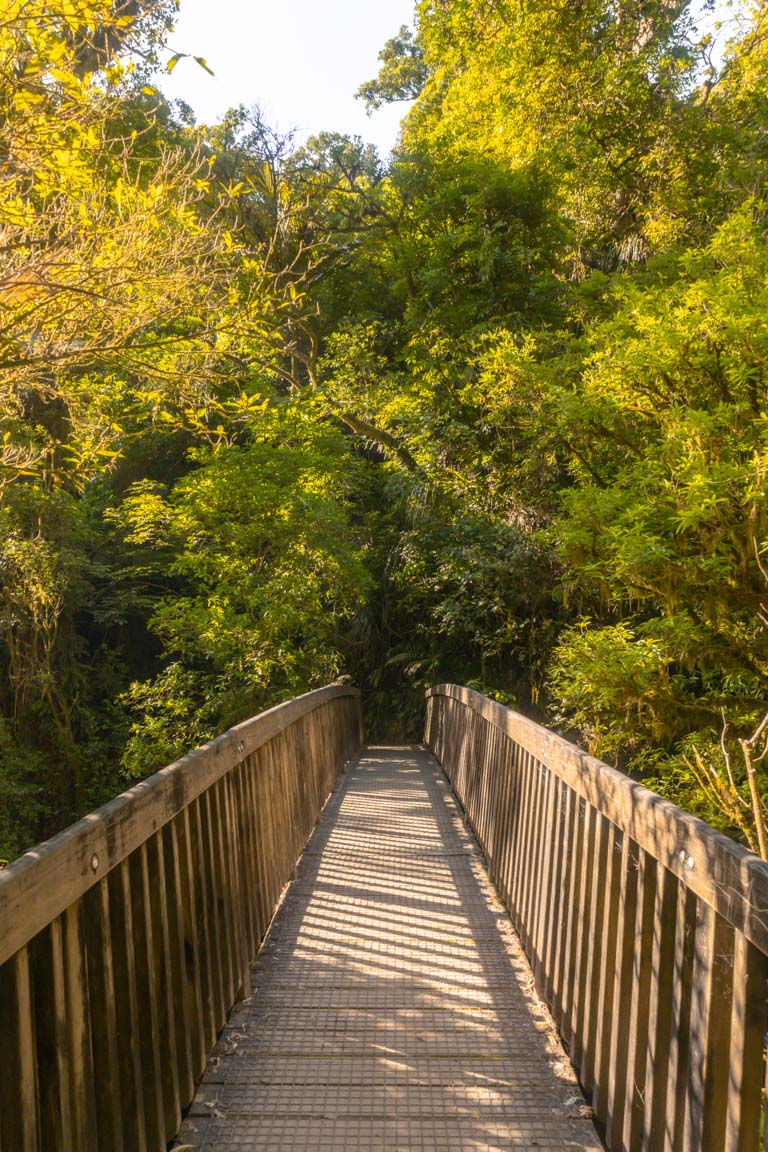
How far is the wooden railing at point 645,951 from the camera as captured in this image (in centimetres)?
138

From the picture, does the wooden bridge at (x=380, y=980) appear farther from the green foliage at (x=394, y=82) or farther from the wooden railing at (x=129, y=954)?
the green foliage at (x=394, y=82)

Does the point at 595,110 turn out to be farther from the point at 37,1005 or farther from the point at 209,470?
the point at 37,1005

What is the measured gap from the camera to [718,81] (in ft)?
48.2

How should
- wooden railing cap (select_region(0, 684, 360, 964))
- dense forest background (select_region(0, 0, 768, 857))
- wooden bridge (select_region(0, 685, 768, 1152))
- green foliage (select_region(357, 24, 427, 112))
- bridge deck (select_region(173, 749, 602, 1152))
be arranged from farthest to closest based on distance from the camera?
green foliage (select_region(357, 24, 427, 112))
dense forest background (select_region(0, 0, 768, 857))
bridge deck (select_region(173, 749, 602, 1152))
wooden bridge (select_region(0, 685, 768, 1152))
wooden railing cap (select_region(0, 684, 360, 964))

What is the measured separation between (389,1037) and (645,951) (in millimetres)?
1152

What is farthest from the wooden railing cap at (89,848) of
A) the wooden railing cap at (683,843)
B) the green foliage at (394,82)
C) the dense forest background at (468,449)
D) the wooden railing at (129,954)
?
the green foliage at (394,82)

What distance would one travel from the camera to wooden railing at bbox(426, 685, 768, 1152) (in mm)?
1379

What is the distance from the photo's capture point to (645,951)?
74.3 inches

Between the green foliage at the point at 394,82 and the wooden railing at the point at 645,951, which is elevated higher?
the green foliage at the point at 394,82

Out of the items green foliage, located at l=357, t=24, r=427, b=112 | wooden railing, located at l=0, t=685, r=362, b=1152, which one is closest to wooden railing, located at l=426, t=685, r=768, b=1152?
wooden railing, located at l=0, t=685, r=362, b=1152

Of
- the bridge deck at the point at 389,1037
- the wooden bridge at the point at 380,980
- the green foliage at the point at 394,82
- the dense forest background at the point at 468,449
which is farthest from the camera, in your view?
the green foliage at the point at 394,82

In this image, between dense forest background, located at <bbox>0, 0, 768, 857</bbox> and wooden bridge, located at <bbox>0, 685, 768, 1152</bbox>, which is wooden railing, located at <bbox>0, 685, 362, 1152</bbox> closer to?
wooden bridge, located at <bbox>0, 685, 768, 1152</bbox>

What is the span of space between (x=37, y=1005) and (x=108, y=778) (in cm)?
1459

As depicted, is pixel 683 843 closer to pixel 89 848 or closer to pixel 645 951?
pixel 645 951
